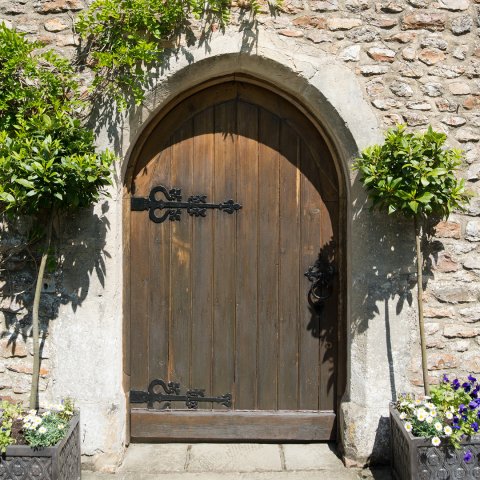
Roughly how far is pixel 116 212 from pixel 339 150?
133cm

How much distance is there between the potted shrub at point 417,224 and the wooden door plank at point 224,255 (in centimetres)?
78

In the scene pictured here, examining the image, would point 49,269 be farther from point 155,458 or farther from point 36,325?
point 155,458

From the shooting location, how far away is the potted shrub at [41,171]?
261 centimetres

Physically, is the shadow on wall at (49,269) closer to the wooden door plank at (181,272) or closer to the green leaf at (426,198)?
the wooden door plank at (181,272)

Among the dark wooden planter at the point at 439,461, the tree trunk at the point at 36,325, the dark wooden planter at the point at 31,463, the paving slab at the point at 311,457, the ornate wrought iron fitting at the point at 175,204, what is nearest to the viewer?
the dark wooden planter at the point at 31,463

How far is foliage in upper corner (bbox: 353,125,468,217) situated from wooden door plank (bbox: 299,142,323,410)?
0.44m

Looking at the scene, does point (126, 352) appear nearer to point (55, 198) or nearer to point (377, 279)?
point (55, 198)

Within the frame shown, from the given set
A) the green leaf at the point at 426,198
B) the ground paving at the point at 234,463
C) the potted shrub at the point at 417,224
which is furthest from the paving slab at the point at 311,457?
the green leaf at the point at 426,198

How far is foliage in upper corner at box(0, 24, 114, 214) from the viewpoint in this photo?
8.70 ft

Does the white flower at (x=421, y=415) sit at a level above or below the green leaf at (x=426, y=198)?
below

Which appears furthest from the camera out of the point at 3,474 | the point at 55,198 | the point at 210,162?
the point at 210,162

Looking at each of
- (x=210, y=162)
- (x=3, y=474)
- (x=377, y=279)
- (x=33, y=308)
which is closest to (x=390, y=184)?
(x=377, y=279)

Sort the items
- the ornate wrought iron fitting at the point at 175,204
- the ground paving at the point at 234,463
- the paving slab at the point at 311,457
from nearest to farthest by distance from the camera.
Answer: the ground paving at the point at 234,463 < the paving slab at the point at 311,457 < the ornate wrought iron fitting at the point at 175,204

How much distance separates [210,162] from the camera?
3309 mm
